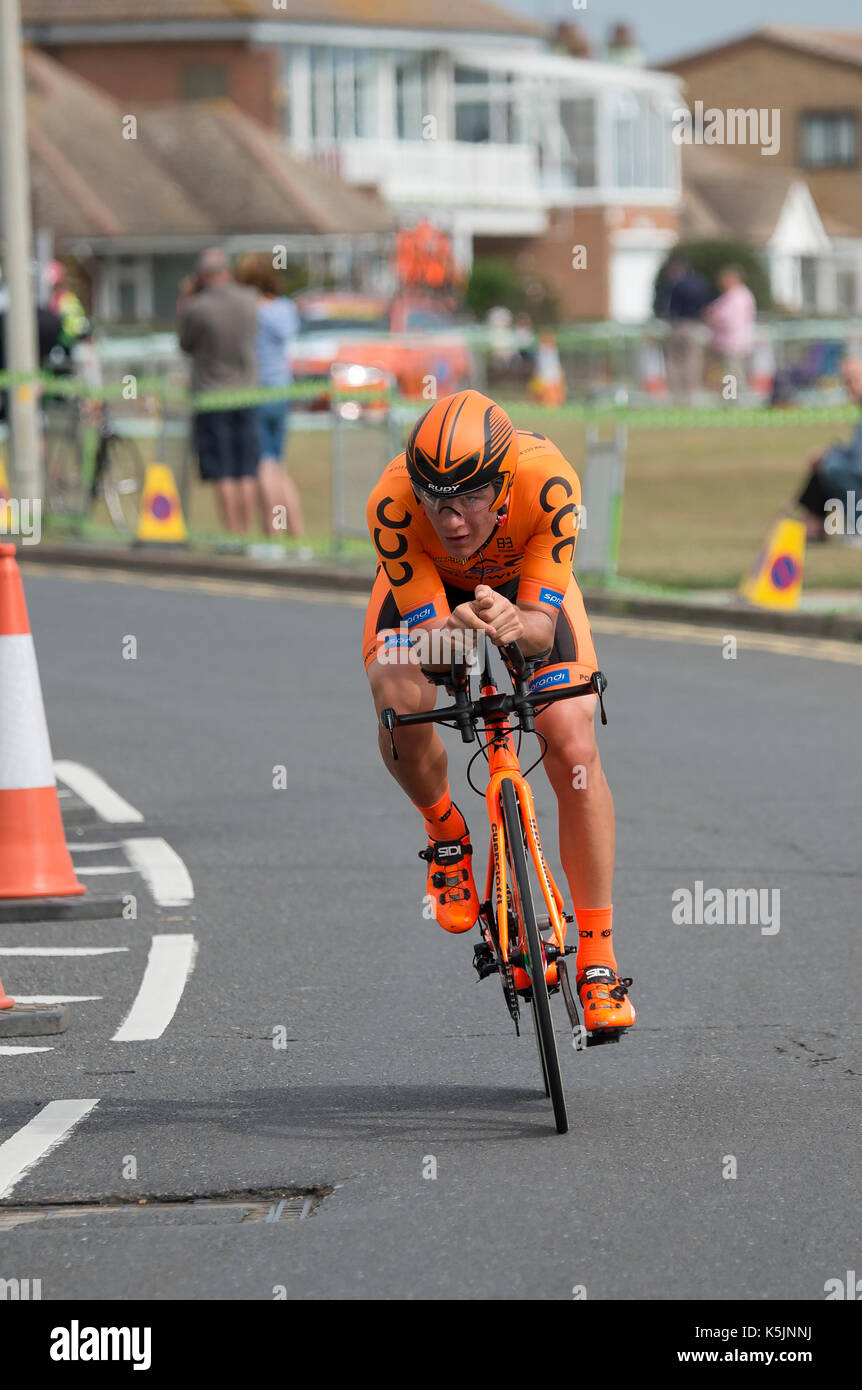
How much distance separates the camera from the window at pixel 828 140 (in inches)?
3740

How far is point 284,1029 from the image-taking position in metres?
7.02

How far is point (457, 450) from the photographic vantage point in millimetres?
5641

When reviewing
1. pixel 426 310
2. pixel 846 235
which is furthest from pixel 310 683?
pixel 846 235

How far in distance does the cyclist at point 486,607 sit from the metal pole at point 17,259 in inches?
582

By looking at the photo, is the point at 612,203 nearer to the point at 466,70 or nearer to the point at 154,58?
the point at 466,70

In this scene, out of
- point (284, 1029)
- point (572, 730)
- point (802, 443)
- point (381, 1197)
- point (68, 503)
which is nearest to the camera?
point (381, 1197)

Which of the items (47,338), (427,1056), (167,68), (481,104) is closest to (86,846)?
(427,1056)

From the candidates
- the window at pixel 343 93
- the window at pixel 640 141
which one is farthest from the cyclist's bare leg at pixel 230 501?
the window at pixel 640 141

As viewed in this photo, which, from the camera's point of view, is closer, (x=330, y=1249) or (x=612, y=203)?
(x=330, y=1249)

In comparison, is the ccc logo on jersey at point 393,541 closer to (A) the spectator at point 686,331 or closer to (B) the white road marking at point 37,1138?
(B) the white road marking at point 37,1138

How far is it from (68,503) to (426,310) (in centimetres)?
2646

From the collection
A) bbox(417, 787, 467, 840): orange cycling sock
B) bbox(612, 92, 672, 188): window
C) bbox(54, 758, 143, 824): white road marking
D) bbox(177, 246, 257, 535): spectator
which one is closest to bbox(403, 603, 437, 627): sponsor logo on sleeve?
bbox(417, 787, 467, 840): orange cycling sock

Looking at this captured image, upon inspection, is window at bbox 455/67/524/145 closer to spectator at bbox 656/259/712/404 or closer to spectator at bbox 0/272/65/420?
spectator at bbox 656/259/712/404

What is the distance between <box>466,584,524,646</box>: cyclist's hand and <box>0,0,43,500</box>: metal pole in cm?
1529
